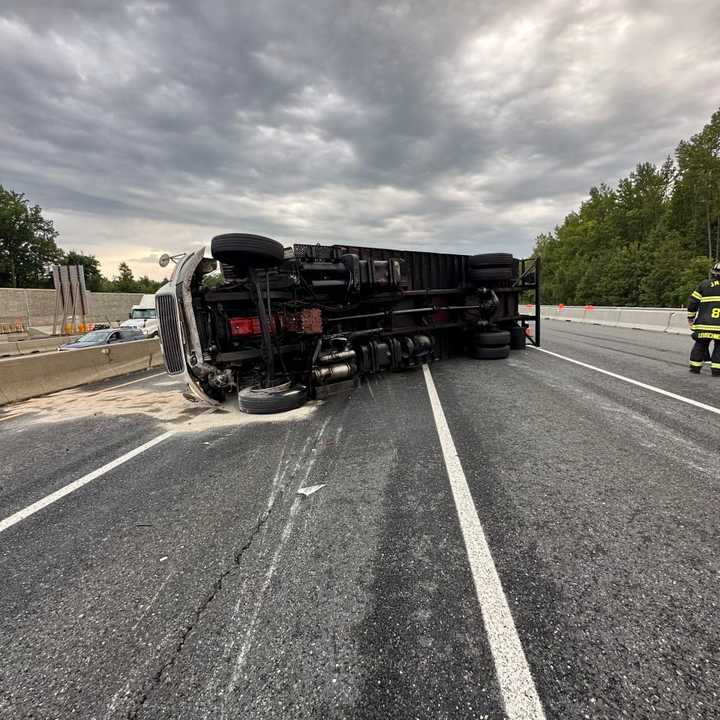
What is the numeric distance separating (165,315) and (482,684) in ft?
17.7

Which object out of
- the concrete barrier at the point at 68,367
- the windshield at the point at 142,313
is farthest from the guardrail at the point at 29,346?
the concrete barrier at the point at 68,367

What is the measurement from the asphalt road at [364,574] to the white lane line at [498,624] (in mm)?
20

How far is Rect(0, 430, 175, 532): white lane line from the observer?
108 inches

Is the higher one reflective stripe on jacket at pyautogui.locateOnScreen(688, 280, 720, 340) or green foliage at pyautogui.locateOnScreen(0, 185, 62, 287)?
green foliage at pyautogui.locateOnScreen(0, 185, 62, 287)

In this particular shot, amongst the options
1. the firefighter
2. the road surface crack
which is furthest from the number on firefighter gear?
the road surface crack

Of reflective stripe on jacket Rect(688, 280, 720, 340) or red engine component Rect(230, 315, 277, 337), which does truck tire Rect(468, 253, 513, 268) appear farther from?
red engine component Rect(230, 315, 277, 337)

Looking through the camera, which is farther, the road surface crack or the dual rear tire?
the dual rear tire

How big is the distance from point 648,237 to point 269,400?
54466mm

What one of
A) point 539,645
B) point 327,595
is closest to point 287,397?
point 327,595

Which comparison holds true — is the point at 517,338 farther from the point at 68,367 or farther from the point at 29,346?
the point at 29,346

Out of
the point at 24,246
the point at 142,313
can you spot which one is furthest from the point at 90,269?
the point at 142,313

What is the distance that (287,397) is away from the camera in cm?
514

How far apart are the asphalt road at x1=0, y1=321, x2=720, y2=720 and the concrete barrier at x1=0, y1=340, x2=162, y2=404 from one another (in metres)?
4.05

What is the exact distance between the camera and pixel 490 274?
28.5 feet
